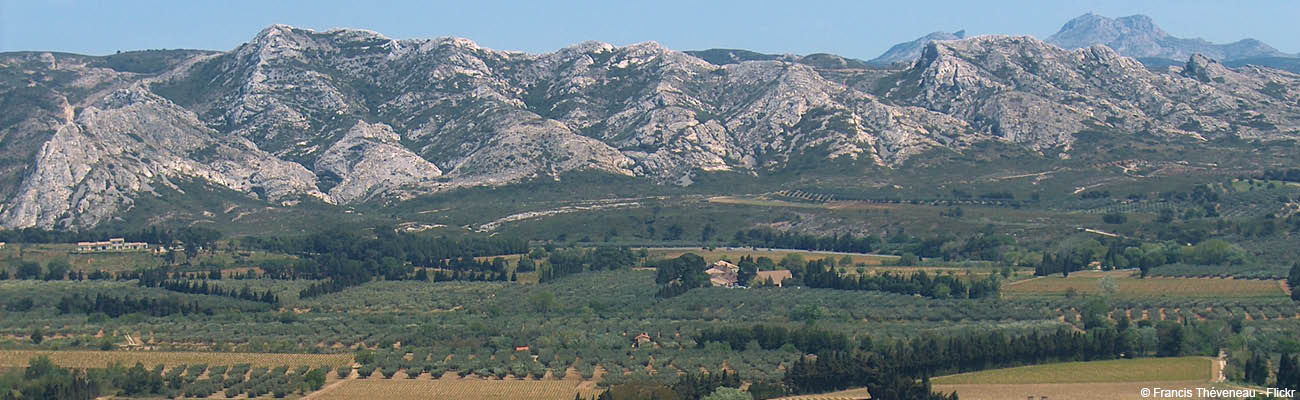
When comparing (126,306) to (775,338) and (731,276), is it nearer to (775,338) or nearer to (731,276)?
(731,276)

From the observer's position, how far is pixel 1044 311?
4660 inches

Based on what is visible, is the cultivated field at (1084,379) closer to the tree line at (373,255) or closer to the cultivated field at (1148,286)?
the cultivated field at (1148,286)

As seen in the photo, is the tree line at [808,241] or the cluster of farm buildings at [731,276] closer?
the cluster of farm buildings at [731,276]

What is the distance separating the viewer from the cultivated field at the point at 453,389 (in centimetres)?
8950

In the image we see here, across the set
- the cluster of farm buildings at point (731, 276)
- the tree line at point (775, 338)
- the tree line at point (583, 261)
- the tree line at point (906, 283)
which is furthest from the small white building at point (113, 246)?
the tree line at point (775, 338)

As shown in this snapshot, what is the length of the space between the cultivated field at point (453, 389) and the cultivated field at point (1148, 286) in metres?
52.7

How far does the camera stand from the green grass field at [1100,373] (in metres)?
89.1

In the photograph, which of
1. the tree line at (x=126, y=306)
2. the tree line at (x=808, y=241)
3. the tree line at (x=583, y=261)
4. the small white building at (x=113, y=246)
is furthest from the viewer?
the tree line at (x=808, y=241)

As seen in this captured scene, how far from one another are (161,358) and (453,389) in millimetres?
24394

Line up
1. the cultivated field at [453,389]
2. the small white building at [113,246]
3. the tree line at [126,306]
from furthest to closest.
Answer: the small white building at [113,246], the tree line at [126,306], the cultivated field at [453,389]

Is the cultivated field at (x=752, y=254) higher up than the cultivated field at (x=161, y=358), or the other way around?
the cultivated field at (x=752, y=254)

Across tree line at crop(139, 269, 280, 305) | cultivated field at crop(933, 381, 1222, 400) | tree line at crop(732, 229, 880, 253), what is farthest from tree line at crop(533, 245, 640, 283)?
cultivated field at crop(933, 381, 1222, 400)

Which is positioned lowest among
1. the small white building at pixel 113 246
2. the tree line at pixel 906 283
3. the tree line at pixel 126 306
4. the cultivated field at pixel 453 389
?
the cultivated field at pixel 453 389

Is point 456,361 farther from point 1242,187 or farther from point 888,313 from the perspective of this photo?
point 1242,187
